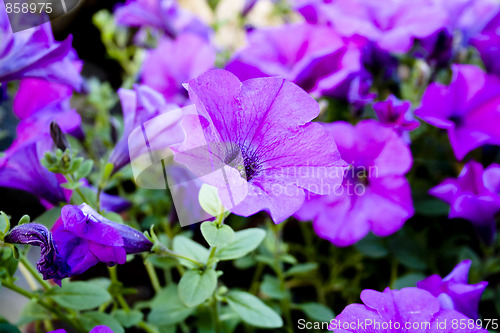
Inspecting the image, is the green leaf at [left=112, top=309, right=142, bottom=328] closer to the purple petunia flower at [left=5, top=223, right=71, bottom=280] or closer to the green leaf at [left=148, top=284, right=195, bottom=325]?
the green leaf at [left=148, top=284, right=195, bottom=325]

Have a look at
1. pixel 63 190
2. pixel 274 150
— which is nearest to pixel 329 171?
pixel 274 150

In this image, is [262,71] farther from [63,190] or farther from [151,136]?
[63,190]

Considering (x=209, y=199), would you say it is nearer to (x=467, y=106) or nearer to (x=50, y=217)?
(x=50, y=217)

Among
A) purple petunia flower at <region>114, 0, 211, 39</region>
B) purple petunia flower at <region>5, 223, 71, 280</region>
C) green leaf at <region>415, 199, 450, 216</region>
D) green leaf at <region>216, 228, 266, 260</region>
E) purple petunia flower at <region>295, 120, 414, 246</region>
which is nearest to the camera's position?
purple petunia flower at <region>5, 223, 71, 280</region>

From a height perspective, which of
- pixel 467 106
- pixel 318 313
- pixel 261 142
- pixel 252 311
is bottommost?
pixel 318 313

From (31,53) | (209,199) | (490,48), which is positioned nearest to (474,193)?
(490,48)

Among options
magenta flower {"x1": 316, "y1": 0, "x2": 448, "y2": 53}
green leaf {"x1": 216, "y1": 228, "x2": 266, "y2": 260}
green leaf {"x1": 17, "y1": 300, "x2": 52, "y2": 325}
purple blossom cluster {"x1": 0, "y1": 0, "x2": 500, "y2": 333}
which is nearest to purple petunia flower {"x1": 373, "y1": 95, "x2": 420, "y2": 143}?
purple blossom cluster {"x1": 0, "y1": 0, "x2": 500, "y2": 333}
